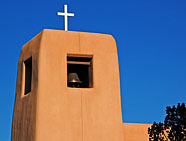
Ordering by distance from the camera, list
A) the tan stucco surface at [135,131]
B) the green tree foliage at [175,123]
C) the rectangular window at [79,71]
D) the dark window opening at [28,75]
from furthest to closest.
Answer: the tan stucco surface at [135,131], the dark window opening at [28,75], the rectangular window at [79,71], the green tree foliage at [175,123]

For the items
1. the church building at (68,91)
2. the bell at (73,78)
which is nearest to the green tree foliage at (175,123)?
the church building at (68,91)

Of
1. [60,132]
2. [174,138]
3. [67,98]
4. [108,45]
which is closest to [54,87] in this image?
[67,98]

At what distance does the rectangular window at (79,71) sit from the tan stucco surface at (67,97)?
0.69ft

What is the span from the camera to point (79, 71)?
1323cm

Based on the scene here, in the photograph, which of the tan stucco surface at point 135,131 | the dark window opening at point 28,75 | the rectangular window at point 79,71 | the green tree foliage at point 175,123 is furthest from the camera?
the tan stucco surface at point 135,131

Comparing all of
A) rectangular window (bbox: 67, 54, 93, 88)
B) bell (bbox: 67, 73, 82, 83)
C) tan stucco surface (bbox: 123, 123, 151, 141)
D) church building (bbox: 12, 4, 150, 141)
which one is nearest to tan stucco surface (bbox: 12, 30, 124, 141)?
church building (bbox: 12, 4, 150, 141)

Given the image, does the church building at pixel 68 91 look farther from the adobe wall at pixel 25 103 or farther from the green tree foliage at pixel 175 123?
the green tree foliage at pixel 175 123

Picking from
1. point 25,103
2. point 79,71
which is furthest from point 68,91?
point 79,71

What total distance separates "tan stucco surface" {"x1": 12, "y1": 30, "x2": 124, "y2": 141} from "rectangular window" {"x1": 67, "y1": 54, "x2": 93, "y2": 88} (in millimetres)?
211

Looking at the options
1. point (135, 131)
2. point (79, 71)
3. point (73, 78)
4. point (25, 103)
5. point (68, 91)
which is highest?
point (79, 71)

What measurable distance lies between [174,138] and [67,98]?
9.37 ft

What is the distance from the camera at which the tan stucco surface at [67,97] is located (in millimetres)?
11320

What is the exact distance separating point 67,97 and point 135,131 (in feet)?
10.6

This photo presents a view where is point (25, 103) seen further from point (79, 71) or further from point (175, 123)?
point (175, 123)
